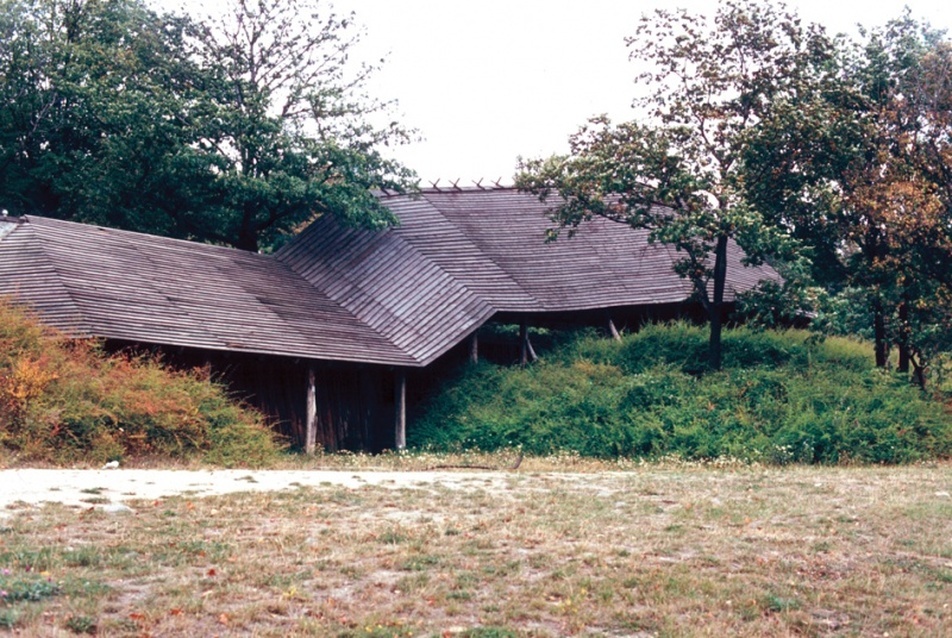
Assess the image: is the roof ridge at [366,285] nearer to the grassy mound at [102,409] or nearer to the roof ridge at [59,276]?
the grassy mound at [102,409]

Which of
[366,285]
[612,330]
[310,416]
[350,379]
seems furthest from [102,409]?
[612,330]

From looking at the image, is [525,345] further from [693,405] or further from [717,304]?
[693,405]

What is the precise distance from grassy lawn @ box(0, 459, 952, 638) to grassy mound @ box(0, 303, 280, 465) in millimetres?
5627

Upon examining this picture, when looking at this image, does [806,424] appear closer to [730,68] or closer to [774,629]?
[730,68]

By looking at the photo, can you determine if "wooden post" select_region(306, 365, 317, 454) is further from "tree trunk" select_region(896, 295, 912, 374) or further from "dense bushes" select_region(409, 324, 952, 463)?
"tree trunk" select_region(896, 295, 912, 374)

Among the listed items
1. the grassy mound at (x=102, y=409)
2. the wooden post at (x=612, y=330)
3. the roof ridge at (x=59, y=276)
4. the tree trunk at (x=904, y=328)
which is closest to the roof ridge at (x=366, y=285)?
the wooden post at (x=612, y=330)

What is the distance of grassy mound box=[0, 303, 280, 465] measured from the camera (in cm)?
1812

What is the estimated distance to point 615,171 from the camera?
2781cm

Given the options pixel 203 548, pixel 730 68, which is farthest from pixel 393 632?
pixel 730 68

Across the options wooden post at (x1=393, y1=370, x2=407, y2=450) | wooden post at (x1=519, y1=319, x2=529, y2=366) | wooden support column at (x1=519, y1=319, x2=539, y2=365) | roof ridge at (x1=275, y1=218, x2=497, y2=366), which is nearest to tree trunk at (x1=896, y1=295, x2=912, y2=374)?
wooden support column at (x1=519, y1=319, x2=539, y2=365)

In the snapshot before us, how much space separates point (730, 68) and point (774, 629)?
21.1m

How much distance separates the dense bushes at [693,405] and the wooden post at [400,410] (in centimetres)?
40

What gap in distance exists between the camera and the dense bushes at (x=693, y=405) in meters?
24.1

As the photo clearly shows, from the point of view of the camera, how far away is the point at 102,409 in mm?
18938
